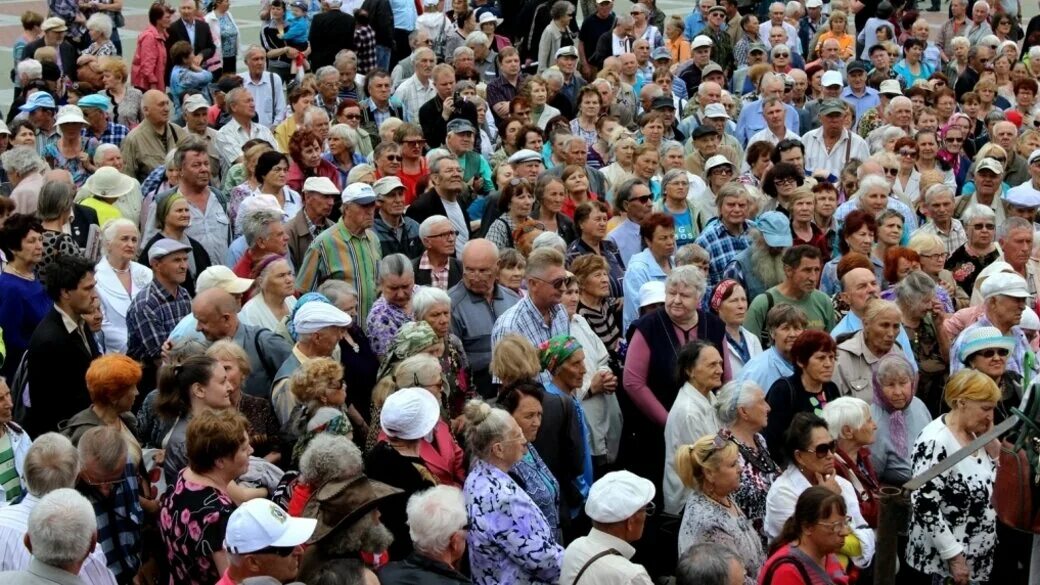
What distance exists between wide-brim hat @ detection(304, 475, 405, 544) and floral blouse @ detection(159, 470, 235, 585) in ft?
1.17

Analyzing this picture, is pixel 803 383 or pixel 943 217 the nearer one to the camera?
pixel 803 383

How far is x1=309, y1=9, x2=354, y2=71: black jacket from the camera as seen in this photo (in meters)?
17.5

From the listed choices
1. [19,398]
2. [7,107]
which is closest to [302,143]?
[19,398]

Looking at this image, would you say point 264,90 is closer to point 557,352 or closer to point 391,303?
point 391,303

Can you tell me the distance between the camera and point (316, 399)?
292 inches

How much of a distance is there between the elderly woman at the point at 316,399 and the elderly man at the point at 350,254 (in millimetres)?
2324

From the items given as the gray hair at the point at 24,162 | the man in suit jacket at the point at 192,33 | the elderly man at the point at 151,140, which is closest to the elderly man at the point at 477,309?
the gray hair at the point at 24,162

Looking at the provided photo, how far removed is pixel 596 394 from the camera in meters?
8.51

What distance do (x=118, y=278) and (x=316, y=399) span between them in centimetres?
242

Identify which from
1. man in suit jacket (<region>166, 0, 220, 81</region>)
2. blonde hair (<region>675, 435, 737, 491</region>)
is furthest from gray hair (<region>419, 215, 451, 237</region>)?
man in suit jacket (<region>166, 0, 220, 81</region>)

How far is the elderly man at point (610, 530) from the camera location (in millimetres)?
6277

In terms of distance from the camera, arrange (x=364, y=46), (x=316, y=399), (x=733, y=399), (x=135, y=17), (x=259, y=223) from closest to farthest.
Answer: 1. (x=316, y=399)
2. (x=733, y=399)
3. (x=259, y=223)
4. (x=364, y=46)
5. (x=135, y=17)

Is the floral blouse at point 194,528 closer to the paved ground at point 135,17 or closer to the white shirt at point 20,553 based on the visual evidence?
the white shirt at point 20,553

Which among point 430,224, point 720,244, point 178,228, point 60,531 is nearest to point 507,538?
point 60,531
